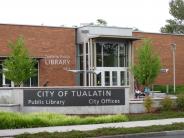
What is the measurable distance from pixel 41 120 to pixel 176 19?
268 ft

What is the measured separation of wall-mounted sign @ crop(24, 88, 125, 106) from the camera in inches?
914

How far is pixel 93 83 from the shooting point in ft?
144

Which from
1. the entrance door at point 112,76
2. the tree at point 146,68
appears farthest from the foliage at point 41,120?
the entrance door at point 112,76

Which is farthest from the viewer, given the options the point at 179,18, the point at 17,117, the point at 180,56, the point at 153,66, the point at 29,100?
the point at 179,18

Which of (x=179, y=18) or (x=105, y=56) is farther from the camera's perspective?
(x=179, y=18)

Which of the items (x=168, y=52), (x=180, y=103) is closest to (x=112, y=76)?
(x=168, y=52)

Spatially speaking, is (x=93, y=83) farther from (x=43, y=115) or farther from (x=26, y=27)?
(x=43, y=115)

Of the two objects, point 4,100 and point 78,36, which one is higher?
point 78,36

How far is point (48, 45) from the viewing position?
45219 mm

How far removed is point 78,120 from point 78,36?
27.5 metres

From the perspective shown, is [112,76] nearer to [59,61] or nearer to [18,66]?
[59,61]

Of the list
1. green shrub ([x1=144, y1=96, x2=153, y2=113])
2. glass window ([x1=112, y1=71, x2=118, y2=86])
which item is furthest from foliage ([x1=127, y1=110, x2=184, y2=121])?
glass window ([x1=112, y1=71, x2=118, y2=86])

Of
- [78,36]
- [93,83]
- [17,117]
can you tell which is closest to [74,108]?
A: [17,117]

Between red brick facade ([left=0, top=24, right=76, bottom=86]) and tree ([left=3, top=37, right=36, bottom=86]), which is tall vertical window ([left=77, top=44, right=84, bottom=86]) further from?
tree ([left=3, top=37, right=36, bottom=86])
